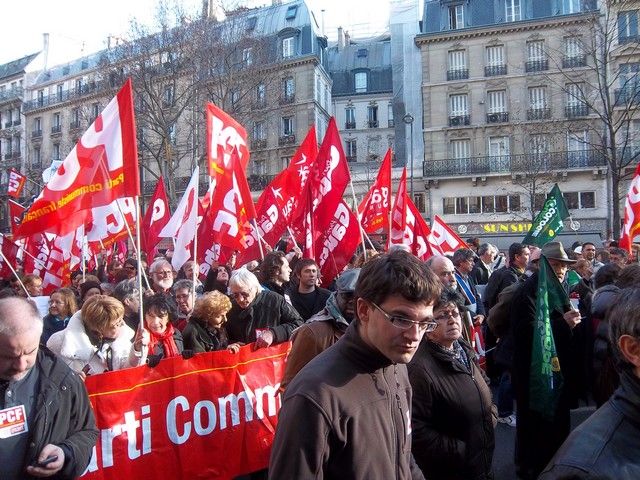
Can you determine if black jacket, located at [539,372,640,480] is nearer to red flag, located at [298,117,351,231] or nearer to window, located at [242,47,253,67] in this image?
red flag, located at [298,117,351,231]

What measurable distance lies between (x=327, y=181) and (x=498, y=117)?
29.9m

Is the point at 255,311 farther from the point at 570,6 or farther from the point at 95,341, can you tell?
the point at 570,6

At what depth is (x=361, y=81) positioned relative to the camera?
1836 inches

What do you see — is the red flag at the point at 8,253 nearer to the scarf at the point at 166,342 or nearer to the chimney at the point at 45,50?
the scarf at the point at 166,342

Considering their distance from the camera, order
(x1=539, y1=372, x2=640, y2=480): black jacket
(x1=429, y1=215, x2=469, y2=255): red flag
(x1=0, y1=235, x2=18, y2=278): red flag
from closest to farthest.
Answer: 1. (x1=539, y1=372, x2=640, y2=480): black jacket
2. (x1=429, y1=215, x2=469, y2=255): red flag
3. (x1=0, y1=235, x2=18, y2=278): red flag

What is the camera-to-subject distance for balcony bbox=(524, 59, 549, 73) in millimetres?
35406

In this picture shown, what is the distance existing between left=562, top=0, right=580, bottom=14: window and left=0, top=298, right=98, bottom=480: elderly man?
3857 centimetres

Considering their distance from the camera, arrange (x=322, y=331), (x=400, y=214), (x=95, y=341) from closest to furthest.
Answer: (x=322, y=331) < (x=95, y=341) < (x=400, y=214)

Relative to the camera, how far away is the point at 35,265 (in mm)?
11945

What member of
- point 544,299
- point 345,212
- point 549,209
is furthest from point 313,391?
point 549,209

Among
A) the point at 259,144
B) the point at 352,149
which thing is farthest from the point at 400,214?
the point at 352,149

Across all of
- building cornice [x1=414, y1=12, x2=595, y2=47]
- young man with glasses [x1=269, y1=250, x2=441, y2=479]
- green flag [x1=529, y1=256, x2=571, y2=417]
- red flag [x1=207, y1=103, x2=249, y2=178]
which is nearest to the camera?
young man with glasses [x1=269, y1=250, x2=441, y2=479]

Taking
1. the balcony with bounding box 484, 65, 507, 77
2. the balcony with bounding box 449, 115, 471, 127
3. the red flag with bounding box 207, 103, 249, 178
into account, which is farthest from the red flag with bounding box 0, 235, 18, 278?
the balcony with bounding box 484, 65, 507, 77

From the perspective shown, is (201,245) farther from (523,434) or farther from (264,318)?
(523,434)
